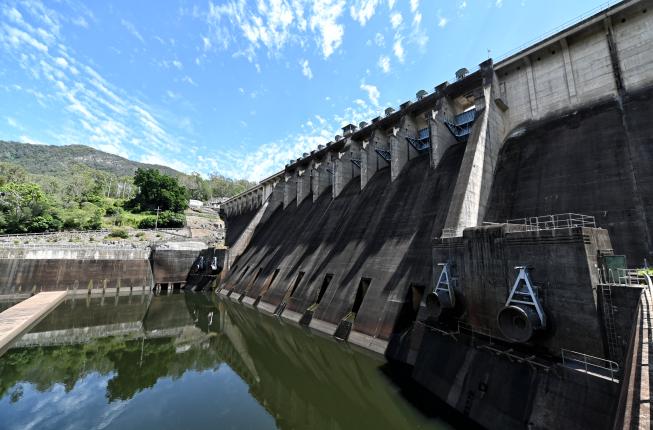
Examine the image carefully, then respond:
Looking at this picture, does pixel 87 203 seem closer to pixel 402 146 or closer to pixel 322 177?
pixel 322 177

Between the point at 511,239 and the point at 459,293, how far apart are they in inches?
118

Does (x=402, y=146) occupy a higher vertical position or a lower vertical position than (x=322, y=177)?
higher

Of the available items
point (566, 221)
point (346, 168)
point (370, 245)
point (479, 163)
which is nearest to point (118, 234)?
point (346, 168)

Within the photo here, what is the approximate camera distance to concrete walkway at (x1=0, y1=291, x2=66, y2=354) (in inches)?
714

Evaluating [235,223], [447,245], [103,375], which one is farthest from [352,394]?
[235,223]

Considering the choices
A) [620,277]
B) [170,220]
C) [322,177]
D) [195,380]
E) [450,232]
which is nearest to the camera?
[620,277]

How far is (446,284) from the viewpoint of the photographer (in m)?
12.3

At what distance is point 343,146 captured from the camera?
119 ft

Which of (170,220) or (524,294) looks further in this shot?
(170,220)

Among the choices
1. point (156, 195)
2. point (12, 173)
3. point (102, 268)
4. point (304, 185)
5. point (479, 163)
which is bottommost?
point (102, 268)

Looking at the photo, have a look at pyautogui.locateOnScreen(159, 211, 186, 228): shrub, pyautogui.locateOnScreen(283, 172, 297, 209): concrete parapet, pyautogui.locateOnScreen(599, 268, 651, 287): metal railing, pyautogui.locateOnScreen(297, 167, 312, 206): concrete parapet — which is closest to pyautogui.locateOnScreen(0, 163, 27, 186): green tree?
pyautogui.locateOnScreen(159, 211, 186, 228): shrub

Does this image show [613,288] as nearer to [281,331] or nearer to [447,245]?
[447,245]

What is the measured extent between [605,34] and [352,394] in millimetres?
21404

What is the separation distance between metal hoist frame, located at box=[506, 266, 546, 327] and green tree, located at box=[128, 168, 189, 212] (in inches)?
3200
